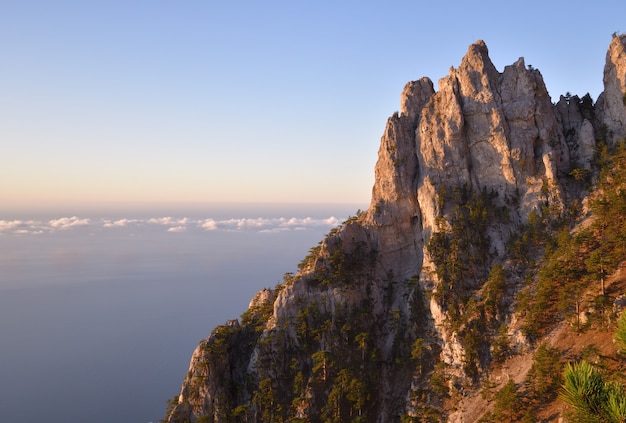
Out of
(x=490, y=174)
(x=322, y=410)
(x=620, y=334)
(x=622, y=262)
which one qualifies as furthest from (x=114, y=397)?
(x=620, y=334)

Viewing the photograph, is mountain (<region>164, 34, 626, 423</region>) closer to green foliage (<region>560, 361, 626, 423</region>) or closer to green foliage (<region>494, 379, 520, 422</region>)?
green foliage (<region>494, 379, 520, 422</region>)

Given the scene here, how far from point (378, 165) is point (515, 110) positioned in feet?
83.9

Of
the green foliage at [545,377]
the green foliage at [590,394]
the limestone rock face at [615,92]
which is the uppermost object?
the limestone rock face at [615,92]

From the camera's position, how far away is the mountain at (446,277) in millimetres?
58938

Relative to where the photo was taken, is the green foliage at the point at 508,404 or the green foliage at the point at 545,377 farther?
the green foliage at the point at 508,404

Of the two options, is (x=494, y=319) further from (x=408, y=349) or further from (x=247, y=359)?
(x=247, y=359)

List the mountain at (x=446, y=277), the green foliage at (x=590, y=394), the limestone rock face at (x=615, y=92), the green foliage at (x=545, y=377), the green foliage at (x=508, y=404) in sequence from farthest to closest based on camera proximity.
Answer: the limestone rock face at (x=615, y=92)
the mountain at (x=446, y=277)
the green foliage at (x=508, y=404)
the green foliage at (x=545, y=377)
the green foliage at (x=590, y=394)

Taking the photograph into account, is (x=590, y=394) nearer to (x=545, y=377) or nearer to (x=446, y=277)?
(x=545, y=377)

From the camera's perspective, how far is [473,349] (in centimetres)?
6025

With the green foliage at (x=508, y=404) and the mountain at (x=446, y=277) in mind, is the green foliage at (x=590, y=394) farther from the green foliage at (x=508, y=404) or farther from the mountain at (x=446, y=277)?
the mountain at (x=446, y=277)

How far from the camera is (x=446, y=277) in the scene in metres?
68.6

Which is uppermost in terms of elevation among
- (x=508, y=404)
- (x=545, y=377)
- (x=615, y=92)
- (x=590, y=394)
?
(x=615, y=92)

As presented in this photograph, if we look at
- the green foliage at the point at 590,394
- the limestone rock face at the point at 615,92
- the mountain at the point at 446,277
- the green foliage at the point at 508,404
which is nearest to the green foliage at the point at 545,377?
the mountain at the point at 446,277

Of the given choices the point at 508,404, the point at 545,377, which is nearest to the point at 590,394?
the point at 508,404
